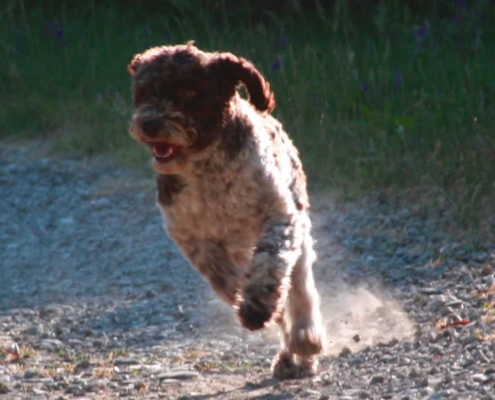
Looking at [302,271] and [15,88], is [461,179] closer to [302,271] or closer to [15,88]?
[302,271]

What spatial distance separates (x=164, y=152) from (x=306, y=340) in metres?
1.24

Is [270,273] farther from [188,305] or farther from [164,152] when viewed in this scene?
[188,305]

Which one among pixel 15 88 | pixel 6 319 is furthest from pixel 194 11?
pixel 6 319

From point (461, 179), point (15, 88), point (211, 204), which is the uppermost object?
point (211, 204)

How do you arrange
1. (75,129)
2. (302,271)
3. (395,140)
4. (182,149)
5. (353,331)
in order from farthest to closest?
(75,129) → (395,140) → (353,331) → (302,271) → (182,149)

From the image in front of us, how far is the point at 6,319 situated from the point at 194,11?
573 cm

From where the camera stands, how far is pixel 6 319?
816 cm

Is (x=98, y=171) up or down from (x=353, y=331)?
down

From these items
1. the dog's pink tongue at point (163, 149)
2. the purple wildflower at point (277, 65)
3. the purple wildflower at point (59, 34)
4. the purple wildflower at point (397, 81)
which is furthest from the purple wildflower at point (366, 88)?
the dog's pink tongue at point (163, 149)

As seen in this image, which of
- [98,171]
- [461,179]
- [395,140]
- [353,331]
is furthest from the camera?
[98,171]

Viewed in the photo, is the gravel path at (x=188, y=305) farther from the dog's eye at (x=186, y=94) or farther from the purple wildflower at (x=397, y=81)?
the purple wildflower at (x=397, y=81)

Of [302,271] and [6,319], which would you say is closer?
[302,271]

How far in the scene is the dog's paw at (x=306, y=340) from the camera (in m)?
6.68

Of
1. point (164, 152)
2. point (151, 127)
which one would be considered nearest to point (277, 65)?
point (164, 152)
